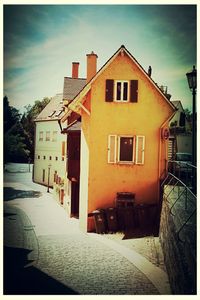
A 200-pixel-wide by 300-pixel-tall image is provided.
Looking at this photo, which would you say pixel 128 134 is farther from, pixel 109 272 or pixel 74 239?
pixel 109 272

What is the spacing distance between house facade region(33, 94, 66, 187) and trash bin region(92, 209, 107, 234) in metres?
5.97

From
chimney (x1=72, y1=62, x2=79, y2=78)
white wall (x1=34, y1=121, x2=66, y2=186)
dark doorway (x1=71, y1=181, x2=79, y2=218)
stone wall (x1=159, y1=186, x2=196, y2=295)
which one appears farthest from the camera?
white wall (x1=34, y1=121, x2=66, y2=186)

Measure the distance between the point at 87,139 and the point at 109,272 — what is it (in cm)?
445

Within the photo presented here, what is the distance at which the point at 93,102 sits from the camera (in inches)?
391

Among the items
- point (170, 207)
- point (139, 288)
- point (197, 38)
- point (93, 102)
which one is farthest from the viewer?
point (93, 102)

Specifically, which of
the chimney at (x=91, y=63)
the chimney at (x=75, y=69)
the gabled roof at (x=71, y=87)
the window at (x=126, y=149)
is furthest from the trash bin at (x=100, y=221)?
the chimney at (x=75, y=69)

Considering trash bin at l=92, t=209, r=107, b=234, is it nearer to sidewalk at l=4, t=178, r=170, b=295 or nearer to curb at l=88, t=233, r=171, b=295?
sidewalk at l=4, t=178, r=170, b=295

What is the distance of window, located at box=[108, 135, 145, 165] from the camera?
10.0 meters

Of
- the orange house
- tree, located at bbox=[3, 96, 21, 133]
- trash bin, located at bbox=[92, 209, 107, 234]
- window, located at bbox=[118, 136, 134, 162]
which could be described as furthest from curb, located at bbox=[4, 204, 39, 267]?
window, located at bbox=[118, 136, 134, 162]

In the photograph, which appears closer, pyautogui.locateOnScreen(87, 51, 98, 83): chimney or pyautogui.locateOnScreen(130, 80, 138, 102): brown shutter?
pyautogui.locateOnScreen(130, 80, 138, 102): brown shutter

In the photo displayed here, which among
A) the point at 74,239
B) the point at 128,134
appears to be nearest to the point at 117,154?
the point at 128,134

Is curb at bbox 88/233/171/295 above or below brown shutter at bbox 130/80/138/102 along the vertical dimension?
below

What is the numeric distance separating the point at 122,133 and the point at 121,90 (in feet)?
4.39

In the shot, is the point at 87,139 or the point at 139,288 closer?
the point at 139,288
